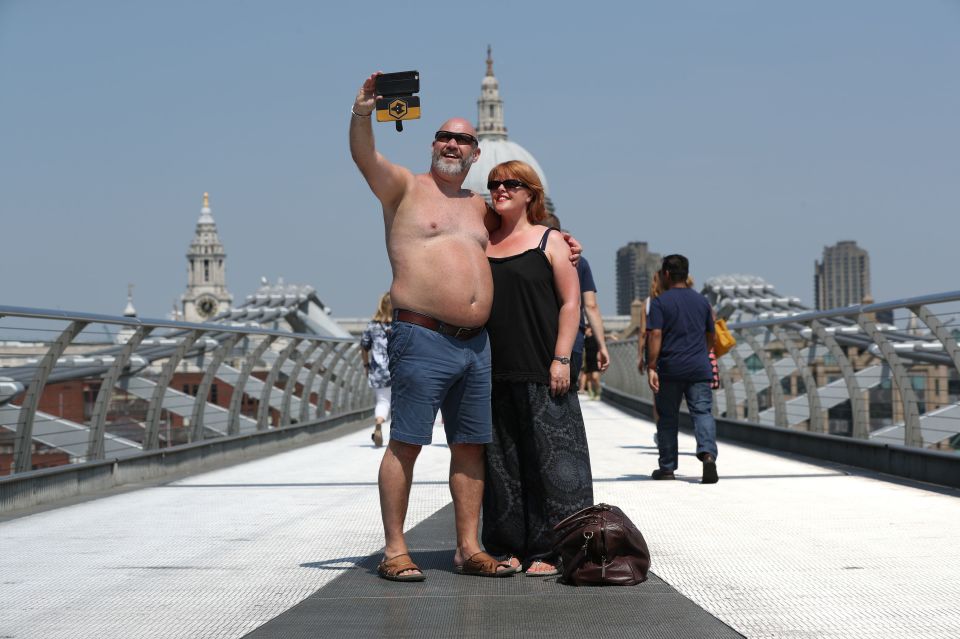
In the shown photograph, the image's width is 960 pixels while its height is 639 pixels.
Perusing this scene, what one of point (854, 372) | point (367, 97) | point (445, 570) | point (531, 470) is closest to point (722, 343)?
point (854, 372)

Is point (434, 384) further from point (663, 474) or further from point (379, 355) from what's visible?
point (379, 355)

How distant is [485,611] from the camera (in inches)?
171

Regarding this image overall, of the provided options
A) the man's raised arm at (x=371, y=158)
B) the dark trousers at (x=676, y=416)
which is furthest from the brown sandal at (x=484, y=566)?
the dark trousers at (x=676, y=416)

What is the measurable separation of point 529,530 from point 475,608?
1015 millimetres

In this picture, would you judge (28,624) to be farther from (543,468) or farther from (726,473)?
(726,473)

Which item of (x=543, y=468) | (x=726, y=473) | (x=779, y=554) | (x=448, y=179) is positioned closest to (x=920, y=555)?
(x=779, y=554)

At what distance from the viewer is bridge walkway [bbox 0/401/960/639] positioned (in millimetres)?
4137

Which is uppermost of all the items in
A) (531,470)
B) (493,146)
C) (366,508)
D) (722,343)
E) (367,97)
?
(493,146)

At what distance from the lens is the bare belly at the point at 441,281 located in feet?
16.8

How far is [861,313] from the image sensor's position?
32.7ft

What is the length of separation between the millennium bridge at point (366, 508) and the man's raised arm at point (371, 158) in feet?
4.75

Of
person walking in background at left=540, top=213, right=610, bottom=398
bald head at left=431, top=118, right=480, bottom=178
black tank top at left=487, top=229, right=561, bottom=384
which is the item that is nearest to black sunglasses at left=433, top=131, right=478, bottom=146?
bald head at left=431, top=118, right=480, bottom=178

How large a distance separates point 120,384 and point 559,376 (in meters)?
4.84

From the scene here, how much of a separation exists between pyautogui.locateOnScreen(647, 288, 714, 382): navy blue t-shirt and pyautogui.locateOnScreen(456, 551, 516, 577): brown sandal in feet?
15.5
